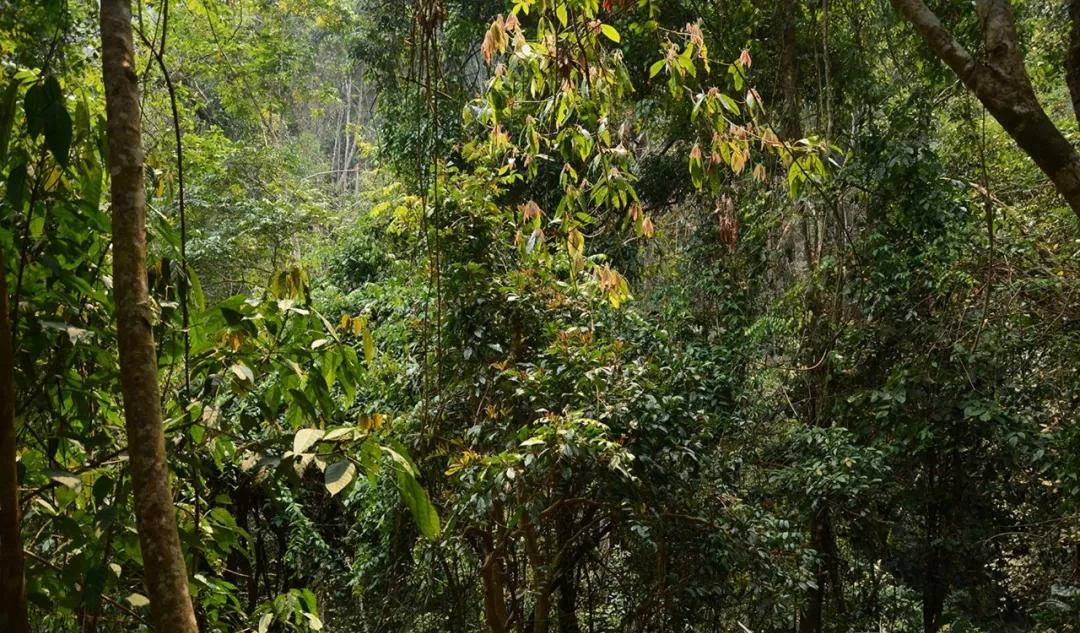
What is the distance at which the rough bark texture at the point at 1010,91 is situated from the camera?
1.53 metres

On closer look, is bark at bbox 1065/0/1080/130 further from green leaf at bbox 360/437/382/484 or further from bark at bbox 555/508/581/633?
bark at bbox 555/508/581/633

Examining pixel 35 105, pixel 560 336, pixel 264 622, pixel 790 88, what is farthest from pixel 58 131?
pixel 790 88

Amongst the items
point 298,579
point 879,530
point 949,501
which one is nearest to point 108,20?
point 298,579

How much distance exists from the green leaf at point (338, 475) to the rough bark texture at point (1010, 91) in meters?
1.30

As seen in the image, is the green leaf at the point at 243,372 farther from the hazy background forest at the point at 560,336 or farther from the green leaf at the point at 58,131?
the green leaf at the point at 58,131

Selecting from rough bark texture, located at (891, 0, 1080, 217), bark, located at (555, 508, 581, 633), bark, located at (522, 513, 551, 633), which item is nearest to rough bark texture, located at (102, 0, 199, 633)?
rough bark texture, located at (891, 0, 1080, 217)

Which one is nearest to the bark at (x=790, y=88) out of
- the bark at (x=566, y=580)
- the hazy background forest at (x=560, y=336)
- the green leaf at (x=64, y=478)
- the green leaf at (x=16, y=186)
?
the hazy background forest at (x=560, y=336)

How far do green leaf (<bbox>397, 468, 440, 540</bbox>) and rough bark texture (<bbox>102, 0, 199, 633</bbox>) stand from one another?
0.89 feet

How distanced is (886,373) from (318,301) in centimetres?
377

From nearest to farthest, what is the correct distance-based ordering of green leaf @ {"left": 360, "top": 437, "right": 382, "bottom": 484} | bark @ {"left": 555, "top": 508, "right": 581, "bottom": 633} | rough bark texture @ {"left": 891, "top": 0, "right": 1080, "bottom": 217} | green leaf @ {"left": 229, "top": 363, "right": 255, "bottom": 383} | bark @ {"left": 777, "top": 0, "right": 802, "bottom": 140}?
green leaf @ {"left": 360, "top": 437, "right": 382, "bottom": 484} → green leaf @ {"left": 229, "top": 363, "right": 255, "bottom": 383} → rough bark texture @ {"left": 891, "top": 0, "right": 1080, "bottom": 217} → bark @ {"left": 555, "top": 508, "right": 581, "bottom": 633} → bark @ {"left": 777, "top": 0, "right": 802, "bottom": 140}

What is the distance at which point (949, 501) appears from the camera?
5.81m

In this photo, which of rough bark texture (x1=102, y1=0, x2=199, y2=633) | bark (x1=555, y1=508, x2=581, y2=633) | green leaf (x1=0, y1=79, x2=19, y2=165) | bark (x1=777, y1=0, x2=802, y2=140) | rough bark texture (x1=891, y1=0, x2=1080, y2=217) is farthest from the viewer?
bark (x1=777, y1=0, x2=802, y2=140)

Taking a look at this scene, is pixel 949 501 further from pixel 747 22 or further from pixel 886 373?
pixel 747 22

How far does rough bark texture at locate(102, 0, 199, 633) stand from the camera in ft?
2.97
